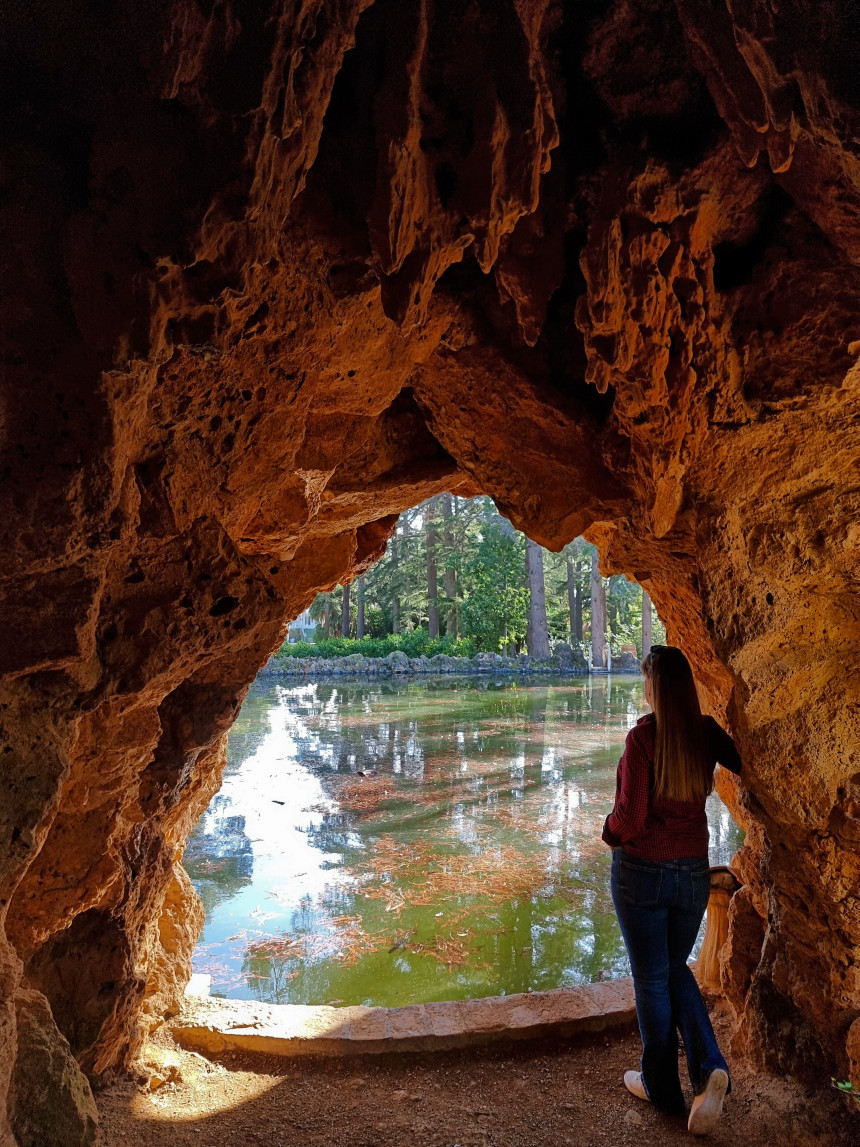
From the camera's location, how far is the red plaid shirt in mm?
2873

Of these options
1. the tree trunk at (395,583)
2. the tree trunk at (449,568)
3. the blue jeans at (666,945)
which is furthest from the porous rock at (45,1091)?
the tree trunk at (395,583)

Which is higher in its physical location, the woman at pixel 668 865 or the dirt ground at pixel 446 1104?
the woman at pixel 668 865

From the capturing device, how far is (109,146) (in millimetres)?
1935

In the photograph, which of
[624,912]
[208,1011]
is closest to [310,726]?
[208,1011]

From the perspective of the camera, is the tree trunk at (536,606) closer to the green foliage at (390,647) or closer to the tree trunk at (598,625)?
the tree trunk at (598,625)

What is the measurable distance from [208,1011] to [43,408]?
396 centimetres

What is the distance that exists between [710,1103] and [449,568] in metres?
24.5

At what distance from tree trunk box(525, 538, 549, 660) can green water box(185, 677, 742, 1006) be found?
12012 millimetres

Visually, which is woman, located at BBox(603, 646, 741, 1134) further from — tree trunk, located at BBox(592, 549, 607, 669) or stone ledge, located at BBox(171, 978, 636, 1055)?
tree trunk, located at BBox(592, 549, 607, 669)

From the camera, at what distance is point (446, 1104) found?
3.58 meters

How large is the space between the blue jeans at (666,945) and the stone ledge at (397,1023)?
130 cm

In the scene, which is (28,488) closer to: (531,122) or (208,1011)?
(531,122)

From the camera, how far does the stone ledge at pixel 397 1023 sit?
4.05m

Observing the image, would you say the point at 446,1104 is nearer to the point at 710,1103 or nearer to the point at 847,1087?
the point at 710,1103
